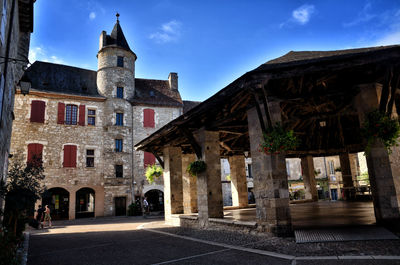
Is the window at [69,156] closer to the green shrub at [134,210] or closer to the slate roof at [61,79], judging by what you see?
the slate roof at [61,79]

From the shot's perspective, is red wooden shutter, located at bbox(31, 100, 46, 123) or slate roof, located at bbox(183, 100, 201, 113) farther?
slate roof, located at bbox(183, 100, 201, 113)

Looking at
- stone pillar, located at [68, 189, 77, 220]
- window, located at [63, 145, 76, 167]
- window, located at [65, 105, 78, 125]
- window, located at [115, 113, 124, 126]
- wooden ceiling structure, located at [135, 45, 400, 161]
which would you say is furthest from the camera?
window, located at [115, 113, 124, 126]

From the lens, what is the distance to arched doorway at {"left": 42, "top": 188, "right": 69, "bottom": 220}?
19.9 metres

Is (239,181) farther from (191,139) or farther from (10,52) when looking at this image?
(10,52)

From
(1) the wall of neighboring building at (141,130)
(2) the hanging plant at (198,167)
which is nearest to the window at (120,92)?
(1) the wall of neighboring building at (141,130)

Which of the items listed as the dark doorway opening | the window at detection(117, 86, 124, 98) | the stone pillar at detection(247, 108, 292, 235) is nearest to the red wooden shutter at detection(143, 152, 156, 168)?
the dark doorway opening

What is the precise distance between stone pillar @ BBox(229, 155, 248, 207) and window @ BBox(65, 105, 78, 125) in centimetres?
1283

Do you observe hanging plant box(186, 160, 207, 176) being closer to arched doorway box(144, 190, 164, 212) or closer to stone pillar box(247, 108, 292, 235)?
stone pillar box(247, 108, 292, 235)

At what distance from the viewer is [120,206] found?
21.0 meters

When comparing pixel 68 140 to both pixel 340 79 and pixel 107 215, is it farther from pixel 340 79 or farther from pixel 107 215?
pixel 340 79

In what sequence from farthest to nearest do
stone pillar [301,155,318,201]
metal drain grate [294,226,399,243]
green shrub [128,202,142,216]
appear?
1. green shrub [128,202,142,216]
2. stone pillar [301,155,318,201]
3. metal drain grate [294,226,399,243]

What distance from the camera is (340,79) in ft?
22.1

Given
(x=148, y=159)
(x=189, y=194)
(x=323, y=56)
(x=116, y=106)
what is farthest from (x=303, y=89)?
(x=116, y=106)

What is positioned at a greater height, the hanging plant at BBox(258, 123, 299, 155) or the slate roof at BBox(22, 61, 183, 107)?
the slate roof at BBox(22, 61, 183, 107)
